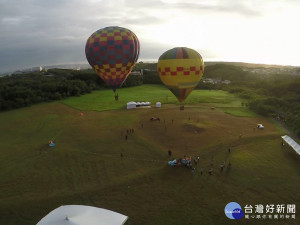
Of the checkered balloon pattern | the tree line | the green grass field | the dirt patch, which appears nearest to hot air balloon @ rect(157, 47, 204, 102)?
the checkered balloon pattern

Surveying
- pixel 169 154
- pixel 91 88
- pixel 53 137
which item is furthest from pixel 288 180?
pixel 91 88

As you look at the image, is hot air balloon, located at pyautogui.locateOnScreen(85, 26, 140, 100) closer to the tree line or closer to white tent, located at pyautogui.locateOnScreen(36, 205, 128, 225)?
white tent, located at pyautogui.locateOnScreen(36, 205, 128, 225)

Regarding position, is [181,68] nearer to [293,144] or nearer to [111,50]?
[111,50]

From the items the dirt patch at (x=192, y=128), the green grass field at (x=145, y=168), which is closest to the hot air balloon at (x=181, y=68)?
A: the green grass field at (x=145, y=168)

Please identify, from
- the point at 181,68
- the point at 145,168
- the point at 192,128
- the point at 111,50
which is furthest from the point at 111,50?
the point at 192,128

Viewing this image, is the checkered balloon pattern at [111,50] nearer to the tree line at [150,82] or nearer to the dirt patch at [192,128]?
the dirt patch at [192,128]

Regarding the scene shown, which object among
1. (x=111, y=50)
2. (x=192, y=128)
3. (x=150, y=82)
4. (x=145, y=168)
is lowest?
(x=145, y=168)
